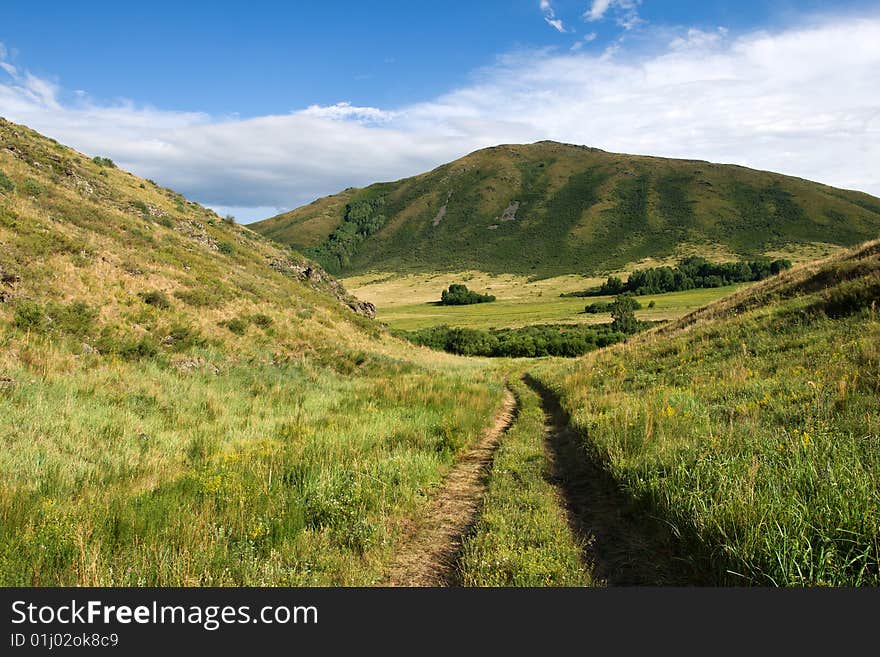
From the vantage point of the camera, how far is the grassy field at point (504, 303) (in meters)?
93.6

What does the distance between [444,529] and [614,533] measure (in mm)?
2161

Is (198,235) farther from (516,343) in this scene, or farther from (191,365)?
(516,343)

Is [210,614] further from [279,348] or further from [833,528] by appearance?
[279,348]

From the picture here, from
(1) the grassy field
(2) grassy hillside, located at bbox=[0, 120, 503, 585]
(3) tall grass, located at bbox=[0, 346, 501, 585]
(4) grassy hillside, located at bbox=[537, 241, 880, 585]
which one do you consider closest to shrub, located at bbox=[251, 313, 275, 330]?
(2) grassy hillside, located at bbox=[0, 120, 503, 585]

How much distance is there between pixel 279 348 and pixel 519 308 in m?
100.0

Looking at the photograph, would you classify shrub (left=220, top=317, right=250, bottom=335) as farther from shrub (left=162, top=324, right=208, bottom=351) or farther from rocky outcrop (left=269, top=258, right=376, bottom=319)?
rocky outcrop (left=269, top=258, right=376, bottom=319)

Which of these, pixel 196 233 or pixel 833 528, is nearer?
pixel 833 528

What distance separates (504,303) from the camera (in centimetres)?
13175

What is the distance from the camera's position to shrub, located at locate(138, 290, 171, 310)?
18.8m

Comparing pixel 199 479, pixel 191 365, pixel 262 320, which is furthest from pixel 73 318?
pixel 199 479

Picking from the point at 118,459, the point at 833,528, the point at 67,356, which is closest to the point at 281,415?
the point at 118,459

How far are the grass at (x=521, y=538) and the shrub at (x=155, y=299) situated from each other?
17213 millimetres

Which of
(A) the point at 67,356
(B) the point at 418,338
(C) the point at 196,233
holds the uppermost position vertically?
(C) the point at 196,233

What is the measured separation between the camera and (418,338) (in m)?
66.9
